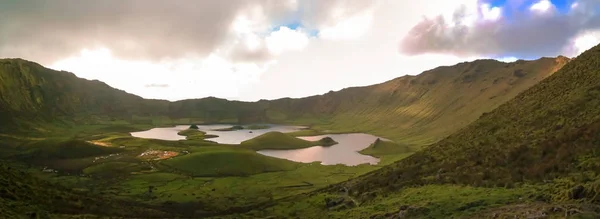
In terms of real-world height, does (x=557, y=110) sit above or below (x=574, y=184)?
above

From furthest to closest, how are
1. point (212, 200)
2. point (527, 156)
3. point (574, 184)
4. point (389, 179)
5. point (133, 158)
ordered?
point (133, 158) → point (212, 200) → point (389, 179) → point (527, 156) → point (574, 184)

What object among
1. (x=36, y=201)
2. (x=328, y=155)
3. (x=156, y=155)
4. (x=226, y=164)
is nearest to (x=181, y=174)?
(x=226, y=164)

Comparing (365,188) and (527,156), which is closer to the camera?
(527,156)

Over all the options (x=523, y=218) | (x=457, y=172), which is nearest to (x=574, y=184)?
(x=523, y=218)

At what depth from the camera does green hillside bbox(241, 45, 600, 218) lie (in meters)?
29.0

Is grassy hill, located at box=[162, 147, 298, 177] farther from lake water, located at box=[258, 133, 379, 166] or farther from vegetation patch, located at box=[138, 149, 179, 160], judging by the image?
lake water, located at box=[258, 133, 379, 166]

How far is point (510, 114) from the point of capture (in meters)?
56.6

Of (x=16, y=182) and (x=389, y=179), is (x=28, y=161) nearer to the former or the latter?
(x=16, y=182)

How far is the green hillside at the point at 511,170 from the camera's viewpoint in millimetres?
28953

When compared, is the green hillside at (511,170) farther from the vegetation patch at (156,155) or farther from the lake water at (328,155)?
the vegetation patch at (156,155)

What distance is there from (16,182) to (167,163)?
84.0m

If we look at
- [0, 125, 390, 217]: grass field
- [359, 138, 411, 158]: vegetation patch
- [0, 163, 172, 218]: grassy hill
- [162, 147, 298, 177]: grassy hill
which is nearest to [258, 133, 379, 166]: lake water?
[359, 138, 411, 158]: vegetation patch

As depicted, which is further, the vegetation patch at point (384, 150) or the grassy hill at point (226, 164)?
the vegetation patch at point (384, 150)

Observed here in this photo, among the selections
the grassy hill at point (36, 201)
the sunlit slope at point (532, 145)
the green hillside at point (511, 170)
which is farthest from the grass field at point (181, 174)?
the sunlit slope at point (532, 145)
